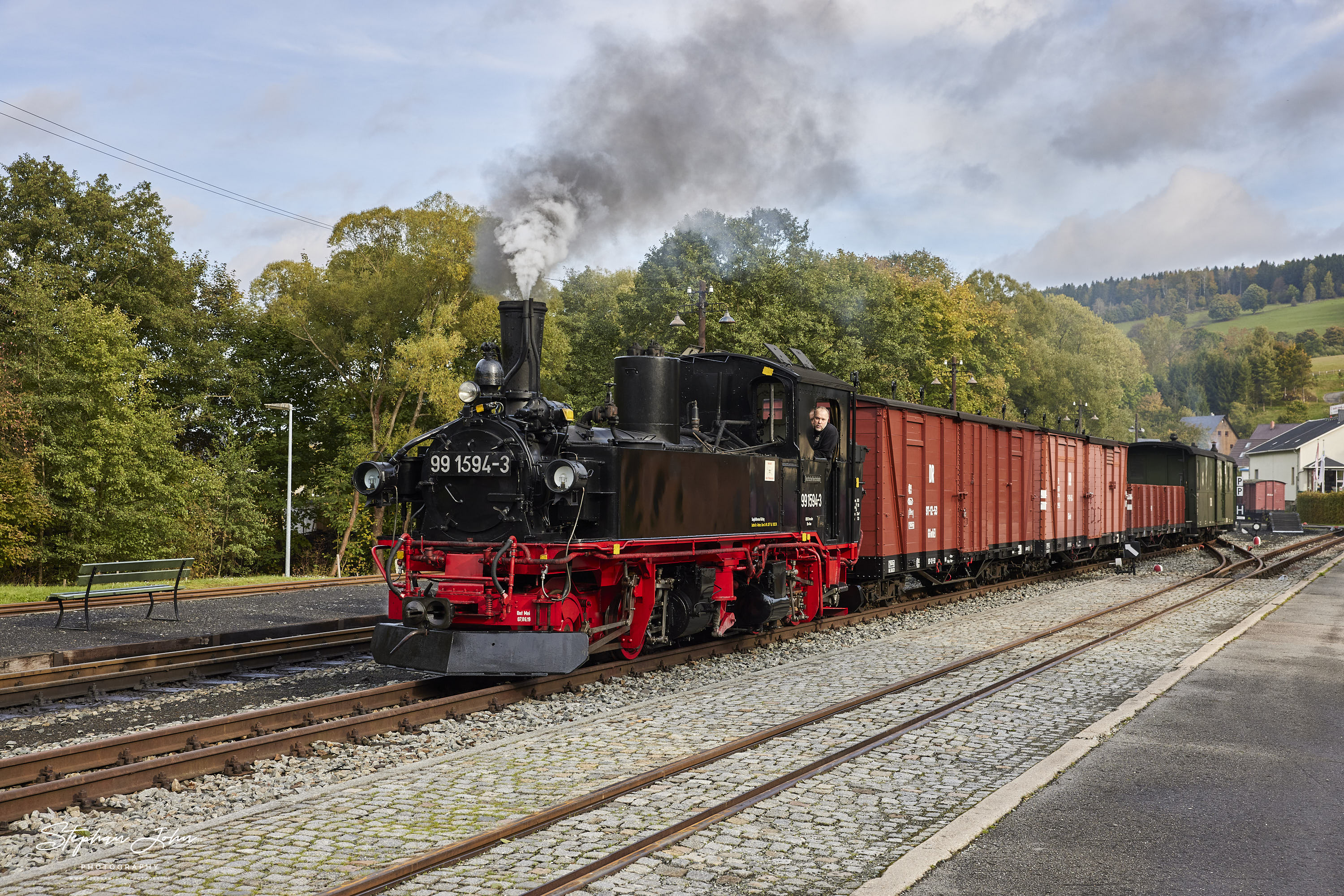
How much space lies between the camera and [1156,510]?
101ft

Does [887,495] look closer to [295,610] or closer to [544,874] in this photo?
[295,610]

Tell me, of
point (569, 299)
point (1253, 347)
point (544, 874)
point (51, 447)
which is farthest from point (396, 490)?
point (1253, 347)

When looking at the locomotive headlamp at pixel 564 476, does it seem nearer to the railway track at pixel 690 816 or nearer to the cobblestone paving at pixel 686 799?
the cobblestone paving at pixel 686 799

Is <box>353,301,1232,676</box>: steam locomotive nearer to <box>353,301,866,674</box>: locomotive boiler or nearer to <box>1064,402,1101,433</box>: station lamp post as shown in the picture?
<box>353,301,866,674</box>: locomotive boiler

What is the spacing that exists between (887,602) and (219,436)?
28506 mm

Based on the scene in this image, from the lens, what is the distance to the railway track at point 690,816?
4.66 metres

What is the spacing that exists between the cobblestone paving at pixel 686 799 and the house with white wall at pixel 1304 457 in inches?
3129

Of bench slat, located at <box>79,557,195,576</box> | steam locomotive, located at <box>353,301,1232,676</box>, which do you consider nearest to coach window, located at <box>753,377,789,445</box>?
steam locomotive, located at <box>353,301,1232,676</box>

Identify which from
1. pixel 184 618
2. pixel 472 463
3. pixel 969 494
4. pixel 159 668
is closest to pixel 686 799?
pixel 472 463

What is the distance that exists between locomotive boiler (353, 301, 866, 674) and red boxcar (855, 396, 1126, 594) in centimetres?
354

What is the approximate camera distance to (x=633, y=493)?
370 inches

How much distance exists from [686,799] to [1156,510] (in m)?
28.5

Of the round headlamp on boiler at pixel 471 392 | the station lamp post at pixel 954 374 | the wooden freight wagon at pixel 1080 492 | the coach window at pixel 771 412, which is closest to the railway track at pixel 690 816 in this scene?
the coach window at pixel 771 412

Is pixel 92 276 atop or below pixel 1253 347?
below
